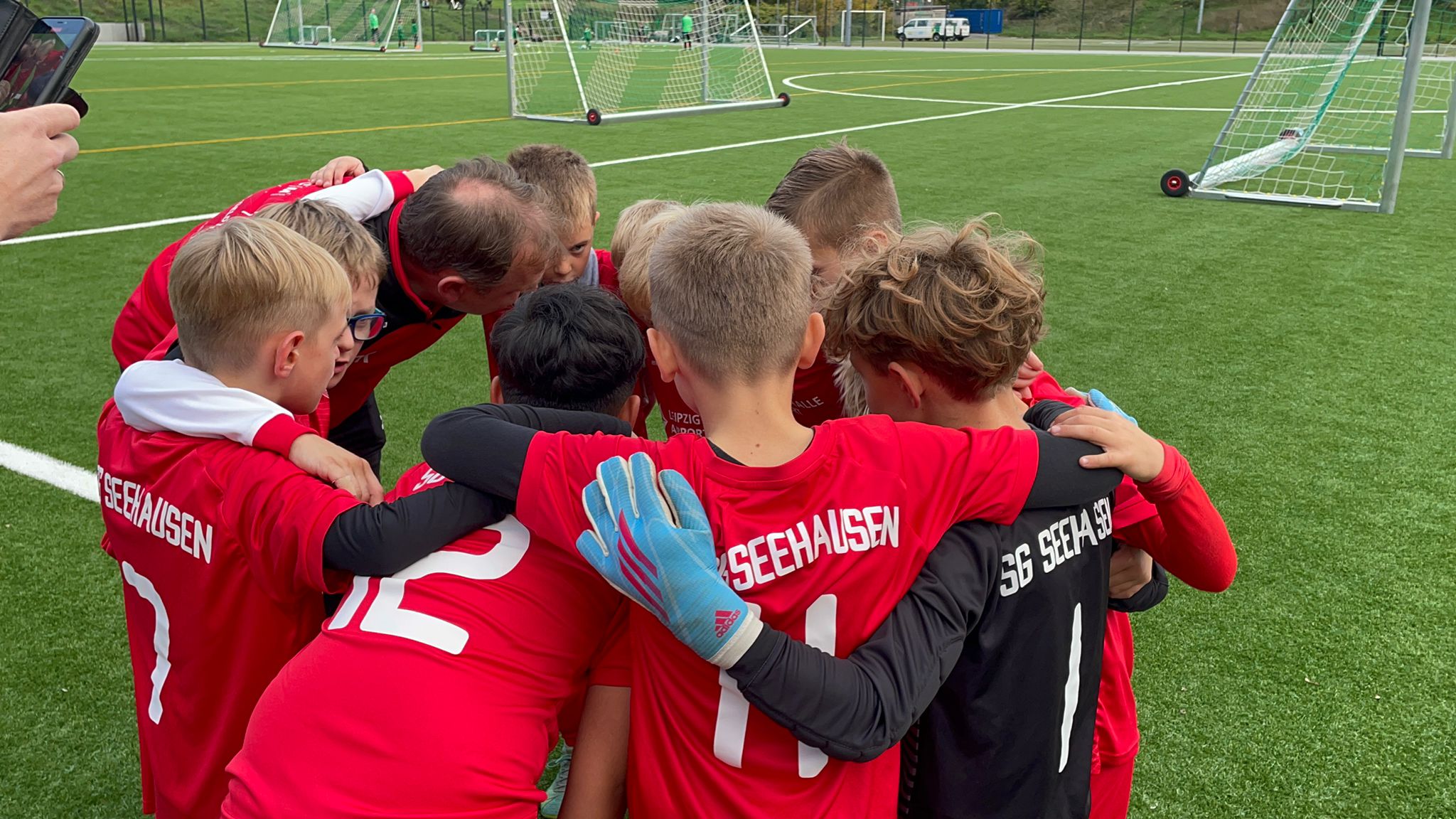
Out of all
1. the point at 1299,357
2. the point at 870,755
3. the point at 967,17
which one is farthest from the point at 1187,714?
the point at 967,17

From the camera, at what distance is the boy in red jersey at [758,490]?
1.49 metres

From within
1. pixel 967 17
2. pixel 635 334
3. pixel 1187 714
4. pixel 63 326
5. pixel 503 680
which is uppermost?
pixel 967 17

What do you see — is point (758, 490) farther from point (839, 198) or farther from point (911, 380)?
point (839, 198)

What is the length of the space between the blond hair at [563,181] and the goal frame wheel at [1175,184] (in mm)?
8074

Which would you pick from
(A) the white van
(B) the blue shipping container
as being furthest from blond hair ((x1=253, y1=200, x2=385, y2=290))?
(B) the blue shipping container

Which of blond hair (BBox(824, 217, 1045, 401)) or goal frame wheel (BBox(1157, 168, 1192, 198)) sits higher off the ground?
blond hair (BBox(824, 217, 1045, 401))

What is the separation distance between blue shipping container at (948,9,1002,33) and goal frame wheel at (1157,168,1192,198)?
4832cm

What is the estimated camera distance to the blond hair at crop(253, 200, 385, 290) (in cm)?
240

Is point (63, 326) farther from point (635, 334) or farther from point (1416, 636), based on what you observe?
point (1416, 636)

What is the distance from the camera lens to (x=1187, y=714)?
281cm

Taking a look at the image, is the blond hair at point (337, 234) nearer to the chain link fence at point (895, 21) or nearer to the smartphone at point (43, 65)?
the smartphone at point (43, 65)

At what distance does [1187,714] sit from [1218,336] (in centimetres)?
363

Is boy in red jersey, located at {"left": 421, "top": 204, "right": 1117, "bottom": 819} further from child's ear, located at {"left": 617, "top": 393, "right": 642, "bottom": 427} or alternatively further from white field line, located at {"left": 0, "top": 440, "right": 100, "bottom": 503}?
white field line, located at {"left": 0, "top": 440, "right": 100, "bottom": 503}

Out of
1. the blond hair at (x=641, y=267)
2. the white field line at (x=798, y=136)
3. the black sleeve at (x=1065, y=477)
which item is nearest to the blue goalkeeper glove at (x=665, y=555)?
the black sleeve at (x=1065, y=477)
